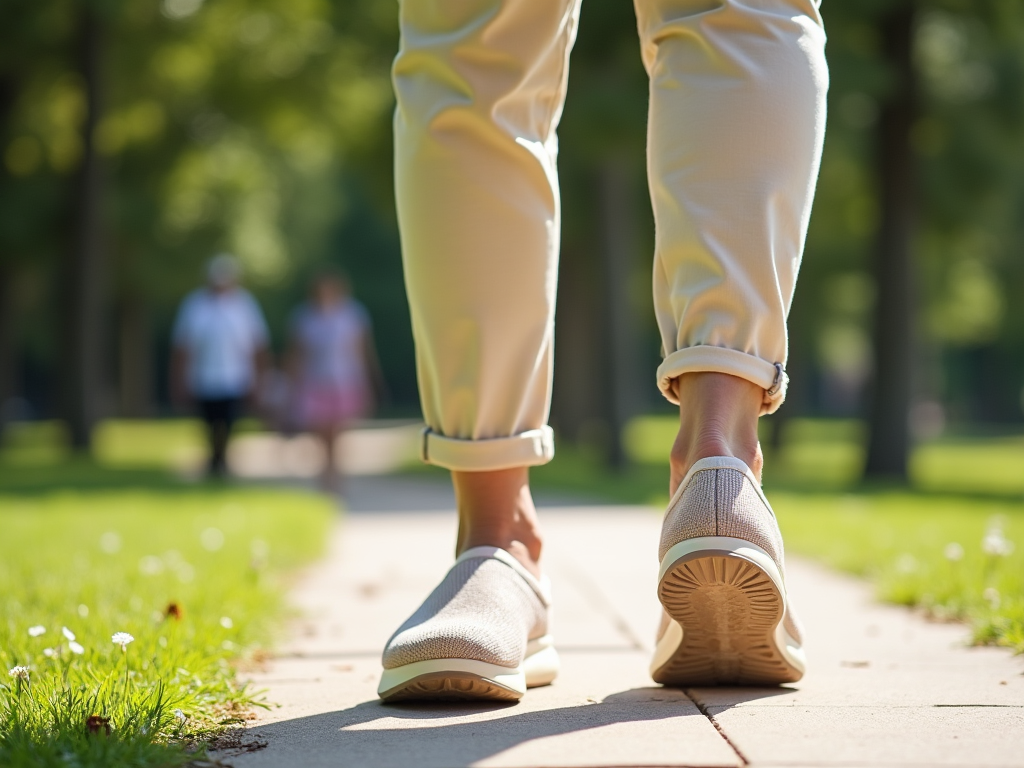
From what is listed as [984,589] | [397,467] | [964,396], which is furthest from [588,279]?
[964,396]

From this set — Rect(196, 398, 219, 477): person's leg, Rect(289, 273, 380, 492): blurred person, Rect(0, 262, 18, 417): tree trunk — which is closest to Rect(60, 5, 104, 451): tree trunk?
Rect(0, 262, 18, 417): tree trunk

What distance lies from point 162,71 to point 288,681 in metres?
18.8

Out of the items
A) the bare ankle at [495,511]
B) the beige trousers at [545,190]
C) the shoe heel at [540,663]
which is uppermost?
the beige trousers at [545,190]

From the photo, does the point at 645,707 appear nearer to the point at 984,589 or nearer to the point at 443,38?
the point at 443,38

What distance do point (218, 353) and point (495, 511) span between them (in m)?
9.77

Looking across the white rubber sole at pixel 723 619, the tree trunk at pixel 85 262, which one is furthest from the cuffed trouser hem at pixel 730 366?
the tree trunk at pixel 85 262

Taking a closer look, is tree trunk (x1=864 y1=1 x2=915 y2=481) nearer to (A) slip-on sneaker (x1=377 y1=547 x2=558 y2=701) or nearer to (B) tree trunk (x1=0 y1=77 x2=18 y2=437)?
(B) tree trunk (x1=0 y1=77 x2=18 y2=437)

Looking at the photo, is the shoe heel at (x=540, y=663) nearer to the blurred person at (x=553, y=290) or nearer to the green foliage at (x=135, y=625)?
the blurred person at (x=553, y=290)

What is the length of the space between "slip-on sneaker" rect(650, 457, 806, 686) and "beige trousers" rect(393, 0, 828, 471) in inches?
6.4

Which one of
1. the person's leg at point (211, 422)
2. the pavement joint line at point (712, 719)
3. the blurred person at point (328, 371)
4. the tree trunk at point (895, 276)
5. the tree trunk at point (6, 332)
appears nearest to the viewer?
the pavement joint line at point (712, 719)

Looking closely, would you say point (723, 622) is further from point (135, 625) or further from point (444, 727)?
point (135, 625)

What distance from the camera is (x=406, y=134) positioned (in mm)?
2260

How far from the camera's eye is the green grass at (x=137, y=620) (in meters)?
1.68

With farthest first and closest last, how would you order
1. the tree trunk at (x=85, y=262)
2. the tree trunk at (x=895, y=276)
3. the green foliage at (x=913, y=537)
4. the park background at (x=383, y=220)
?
the tree trunk at (x=85, y=262)
the tree trunk at (x=895, y=276)
the park background at (x=383, y=220)
the green foliage at (x=913, y=537)
